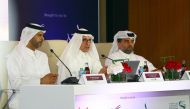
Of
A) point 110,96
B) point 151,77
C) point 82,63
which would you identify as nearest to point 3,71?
point 82,63

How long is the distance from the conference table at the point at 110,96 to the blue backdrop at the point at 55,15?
2.90 m

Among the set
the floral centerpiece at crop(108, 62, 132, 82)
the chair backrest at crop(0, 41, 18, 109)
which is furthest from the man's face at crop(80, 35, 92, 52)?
the floral centerpiece at crop(108, 62, 132, 82)

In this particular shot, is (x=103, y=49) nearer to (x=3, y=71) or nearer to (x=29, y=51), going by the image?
(x=29, y=51)

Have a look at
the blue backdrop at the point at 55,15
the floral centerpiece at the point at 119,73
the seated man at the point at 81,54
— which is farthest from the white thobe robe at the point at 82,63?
the floral centerpiece at the point at 119,73

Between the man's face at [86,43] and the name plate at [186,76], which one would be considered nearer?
the name plate at [186,76]

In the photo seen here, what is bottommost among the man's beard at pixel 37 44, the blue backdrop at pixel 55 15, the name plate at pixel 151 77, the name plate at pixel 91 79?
the name plate at pixel 151 77

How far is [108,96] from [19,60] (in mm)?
1686

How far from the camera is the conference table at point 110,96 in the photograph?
8.32 feet

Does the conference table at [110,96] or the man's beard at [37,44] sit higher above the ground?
the man's beard at [37,44]

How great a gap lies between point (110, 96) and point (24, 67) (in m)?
1.66

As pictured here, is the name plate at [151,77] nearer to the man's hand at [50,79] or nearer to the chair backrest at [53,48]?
the man's hand at [50,79]

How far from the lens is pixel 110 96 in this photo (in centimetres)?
289

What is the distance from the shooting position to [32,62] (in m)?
4.41

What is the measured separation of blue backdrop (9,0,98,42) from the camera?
18.1ft
